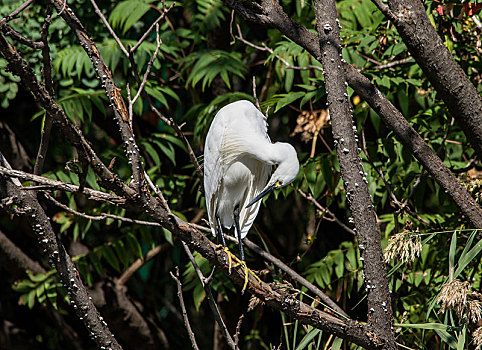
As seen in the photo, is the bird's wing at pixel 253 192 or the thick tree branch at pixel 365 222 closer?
the thick tree branch at pixel 365 222

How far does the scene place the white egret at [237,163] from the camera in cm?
228

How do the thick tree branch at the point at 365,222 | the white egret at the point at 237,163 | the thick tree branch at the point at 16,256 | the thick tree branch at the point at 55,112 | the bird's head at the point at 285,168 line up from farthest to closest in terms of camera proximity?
the thick tree branch at the point at 16,256 → the white egret at the point at 237,163 → the bird's head at the point at 285,168 → the thick tree branch at the point at 365,222 → the thick tree branch at the point at 55,112

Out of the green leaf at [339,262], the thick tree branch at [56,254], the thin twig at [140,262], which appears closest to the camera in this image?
the thick tree branch at [56,254]

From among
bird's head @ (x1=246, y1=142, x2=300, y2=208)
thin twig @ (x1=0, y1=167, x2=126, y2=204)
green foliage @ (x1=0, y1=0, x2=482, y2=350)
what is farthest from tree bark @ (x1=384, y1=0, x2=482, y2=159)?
thin twig @ (x1=0, y1=167, x2=126, y2=204)

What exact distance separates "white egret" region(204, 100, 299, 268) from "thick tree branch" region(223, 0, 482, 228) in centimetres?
44

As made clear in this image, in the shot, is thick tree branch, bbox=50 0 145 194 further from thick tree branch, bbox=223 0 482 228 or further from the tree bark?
the tree bark

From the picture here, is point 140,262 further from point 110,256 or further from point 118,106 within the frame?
point 118,106

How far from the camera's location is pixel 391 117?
1.76 m

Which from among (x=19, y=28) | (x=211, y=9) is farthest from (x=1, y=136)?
(x=211, y=9)

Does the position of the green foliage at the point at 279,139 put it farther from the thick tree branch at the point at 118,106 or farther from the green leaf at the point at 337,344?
the thick tree branch at the point at 118,106

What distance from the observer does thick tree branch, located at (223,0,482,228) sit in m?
1.74

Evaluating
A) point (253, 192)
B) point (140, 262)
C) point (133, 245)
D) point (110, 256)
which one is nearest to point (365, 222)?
point (253, 192)

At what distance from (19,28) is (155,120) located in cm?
104

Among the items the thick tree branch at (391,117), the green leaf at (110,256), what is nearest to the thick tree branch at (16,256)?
the green leaf at (110,256)
